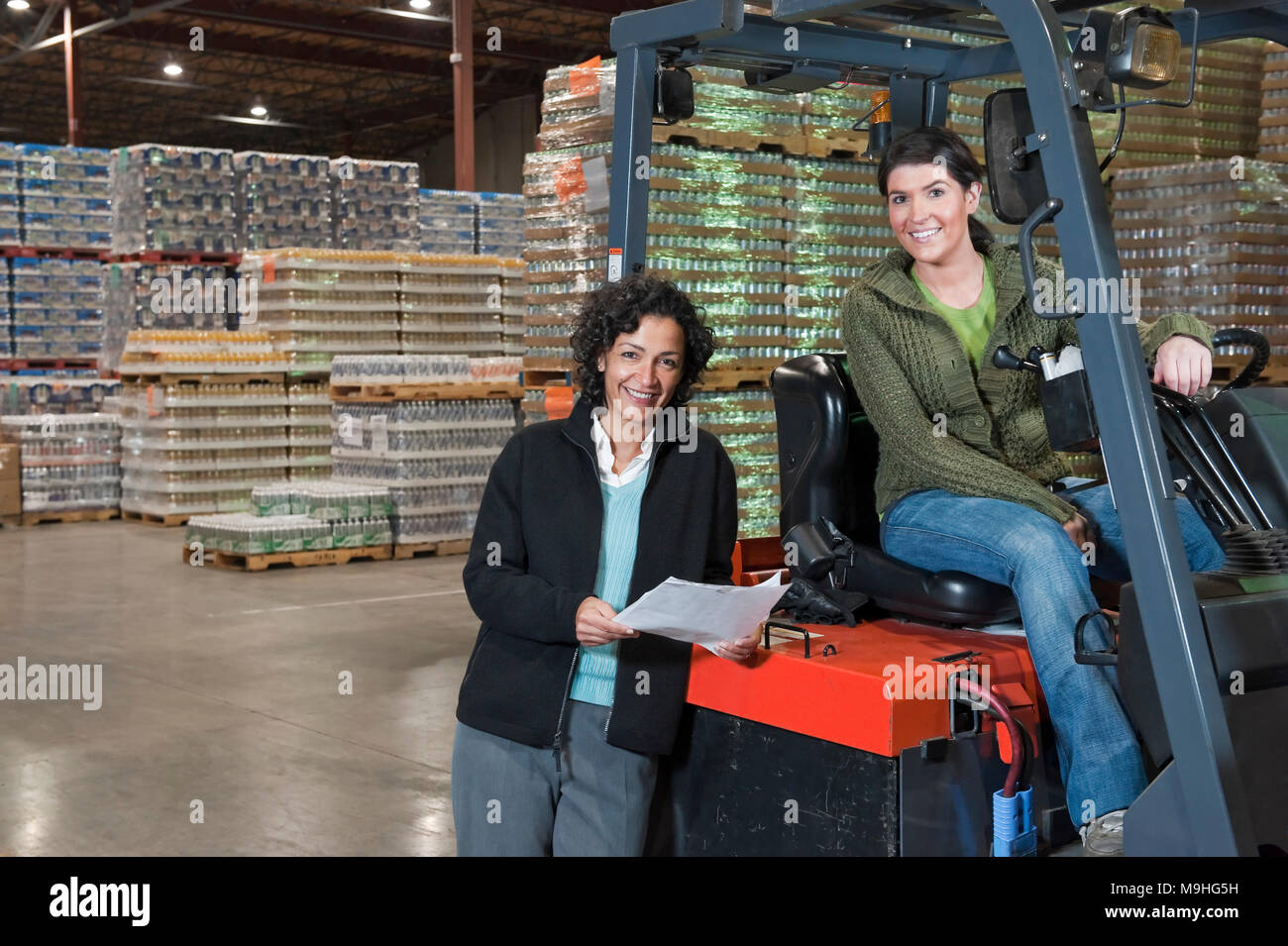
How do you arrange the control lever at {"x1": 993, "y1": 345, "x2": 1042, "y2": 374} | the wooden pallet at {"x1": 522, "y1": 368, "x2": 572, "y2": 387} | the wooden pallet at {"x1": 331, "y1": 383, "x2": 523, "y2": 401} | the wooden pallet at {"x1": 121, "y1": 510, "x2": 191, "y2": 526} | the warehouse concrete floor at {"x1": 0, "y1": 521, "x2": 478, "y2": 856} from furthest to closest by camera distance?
1. the wooden pallet at {"x1": 121, "y1": 510, "x2": 191, "y2": 526}
2. the wooden pallet at {"x1": 331, "y1": 383, "x2": 523, "y2": 401}
3. the wooden pallet at {"x1": 522, "y1": 368, "x2": 572, "y2": 387}
4. the warehouse concrete floor at {"x1": 0, "y1": 521, "x2": 478, "y2": 856}
5. the control lever at {"x1": 993, "y1": 345, "x2": 1042, "y2": 374}

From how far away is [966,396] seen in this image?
3.37m

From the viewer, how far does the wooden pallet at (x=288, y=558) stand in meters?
10.2

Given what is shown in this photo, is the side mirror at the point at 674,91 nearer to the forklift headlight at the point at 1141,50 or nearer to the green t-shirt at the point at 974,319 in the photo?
the green t-shirt at the point at 974,319

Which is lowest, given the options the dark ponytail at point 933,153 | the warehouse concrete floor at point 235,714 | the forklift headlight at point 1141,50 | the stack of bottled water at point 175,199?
the warehouse concrete floor at point 235,714

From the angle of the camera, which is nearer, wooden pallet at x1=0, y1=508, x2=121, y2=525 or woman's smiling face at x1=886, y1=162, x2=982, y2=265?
woman's smiling face at x1=886, y1=162, x2=982, y2=265

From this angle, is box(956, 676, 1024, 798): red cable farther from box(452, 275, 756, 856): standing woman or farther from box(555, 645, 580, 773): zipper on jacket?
box(555, 645, 580, 773): zipper on jacket

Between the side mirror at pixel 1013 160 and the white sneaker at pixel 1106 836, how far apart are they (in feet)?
3.72

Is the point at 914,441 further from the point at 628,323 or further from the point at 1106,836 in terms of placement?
the point at 1106,836

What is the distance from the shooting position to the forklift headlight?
2.53m

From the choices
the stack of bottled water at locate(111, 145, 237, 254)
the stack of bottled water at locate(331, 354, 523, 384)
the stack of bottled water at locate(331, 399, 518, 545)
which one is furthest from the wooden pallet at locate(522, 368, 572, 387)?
the stack of bottled water at locate(111, 145, 237, 254)

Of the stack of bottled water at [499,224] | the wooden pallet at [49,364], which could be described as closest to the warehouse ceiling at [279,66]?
the stack of bottled water at [499,224]

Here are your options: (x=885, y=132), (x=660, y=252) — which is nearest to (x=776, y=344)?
Answer: (x=660, y=252)

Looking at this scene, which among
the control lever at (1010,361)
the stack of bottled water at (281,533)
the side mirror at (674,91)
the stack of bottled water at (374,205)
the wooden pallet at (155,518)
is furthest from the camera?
the stack of bottled water at (374,205)

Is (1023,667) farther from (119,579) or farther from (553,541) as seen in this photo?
(119,579)
